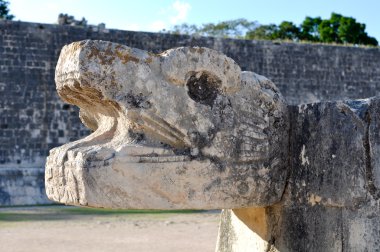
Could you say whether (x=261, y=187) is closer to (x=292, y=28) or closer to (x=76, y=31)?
(x=76, y=31)

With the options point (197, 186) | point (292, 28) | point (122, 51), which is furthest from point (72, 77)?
point (292, 28)

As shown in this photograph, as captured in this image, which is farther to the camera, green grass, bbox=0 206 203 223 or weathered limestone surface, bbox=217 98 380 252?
green grass, bbox=0 206 203 223

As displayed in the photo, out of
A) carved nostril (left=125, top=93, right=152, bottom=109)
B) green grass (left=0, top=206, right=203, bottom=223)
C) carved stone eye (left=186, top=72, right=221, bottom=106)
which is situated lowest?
green grass (left=0, top=206, right=203, bottom=223)

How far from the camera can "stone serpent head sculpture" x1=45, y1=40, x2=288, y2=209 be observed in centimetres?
259

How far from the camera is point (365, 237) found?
2.62m

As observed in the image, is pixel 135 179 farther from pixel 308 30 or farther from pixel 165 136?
pixel 308 30

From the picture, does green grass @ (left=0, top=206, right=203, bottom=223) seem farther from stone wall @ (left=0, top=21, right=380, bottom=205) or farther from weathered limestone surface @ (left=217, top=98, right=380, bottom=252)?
weathered limestone surface @ (left=217, top=98, right=380, bottom=252)

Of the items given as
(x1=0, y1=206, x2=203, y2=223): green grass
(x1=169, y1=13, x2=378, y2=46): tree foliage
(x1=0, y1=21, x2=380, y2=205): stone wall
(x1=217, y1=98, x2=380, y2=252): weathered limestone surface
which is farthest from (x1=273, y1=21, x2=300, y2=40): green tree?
(x1=217, y1=98, x2=380, y2=252): weathered limestone surface

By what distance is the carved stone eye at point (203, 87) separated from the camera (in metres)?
2.73

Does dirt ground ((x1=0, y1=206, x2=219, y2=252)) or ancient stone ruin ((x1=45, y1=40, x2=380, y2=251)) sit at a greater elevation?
ancient stone ruin ((x1=45, y1=40, x2=380, y2=251))

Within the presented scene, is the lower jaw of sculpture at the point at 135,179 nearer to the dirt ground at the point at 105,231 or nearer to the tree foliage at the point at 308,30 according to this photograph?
the dirt ground at the point at 105,231

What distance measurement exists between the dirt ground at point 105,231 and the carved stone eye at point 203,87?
14.9ft

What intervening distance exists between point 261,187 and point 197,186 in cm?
26

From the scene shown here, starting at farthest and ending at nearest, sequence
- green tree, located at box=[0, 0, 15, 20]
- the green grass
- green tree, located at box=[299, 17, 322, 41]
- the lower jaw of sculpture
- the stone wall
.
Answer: green tree, located at box=[299, 17, 322, 41] → green tree, located at box=[0, 0, 15, 20] → the stone wall → the green grass → the lower jaw of sculpture
